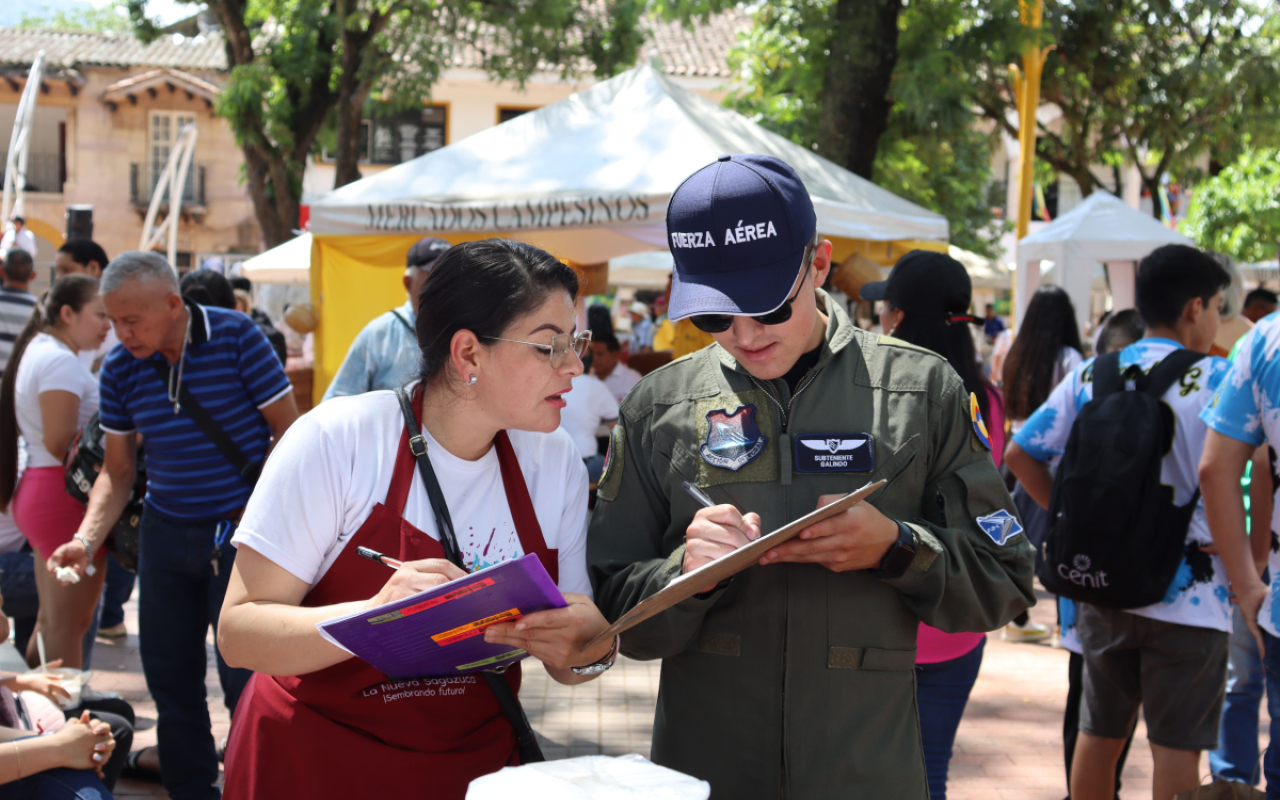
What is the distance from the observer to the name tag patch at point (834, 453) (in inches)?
72.9

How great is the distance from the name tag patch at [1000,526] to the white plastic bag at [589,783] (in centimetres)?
72

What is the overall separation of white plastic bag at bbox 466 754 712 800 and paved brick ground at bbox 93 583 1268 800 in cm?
312

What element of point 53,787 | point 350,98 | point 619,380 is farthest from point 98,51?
point 53,787

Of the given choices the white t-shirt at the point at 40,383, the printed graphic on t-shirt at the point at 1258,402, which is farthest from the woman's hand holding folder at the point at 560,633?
the white t-shirt at the point at 40,383

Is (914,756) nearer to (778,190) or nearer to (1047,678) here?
(778,190)

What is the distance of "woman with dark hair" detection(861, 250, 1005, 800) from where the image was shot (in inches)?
116

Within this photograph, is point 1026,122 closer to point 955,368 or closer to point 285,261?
point 285,261

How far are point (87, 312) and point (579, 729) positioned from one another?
289 cm

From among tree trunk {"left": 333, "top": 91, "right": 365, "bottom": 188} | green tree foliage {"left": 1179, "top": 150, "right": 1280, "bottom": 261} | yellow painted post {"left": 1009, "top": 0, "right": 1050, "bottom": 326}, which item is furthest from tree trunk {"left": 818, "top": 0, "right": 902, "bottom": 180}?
green tree foliage {"left": 1179, "top": 150, "right": 1280, "bottom": 261}

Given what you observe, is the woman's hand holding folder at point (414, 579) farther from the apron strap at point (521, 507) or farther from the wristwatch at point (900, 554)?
the wristwatch at point (900, 554)

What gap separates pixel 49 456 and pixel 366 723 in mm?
3340

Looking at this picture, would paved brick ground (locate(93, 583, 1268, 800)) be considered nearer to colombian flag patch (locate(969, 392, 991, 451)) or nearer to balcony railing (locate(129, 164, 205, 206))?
colombian flag patch (locate(969, 392, 991, 451))

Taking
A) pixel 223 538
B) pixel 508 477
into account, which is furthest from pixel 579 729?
pixel 508 477

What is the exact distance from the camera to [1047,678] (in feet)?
19.1
